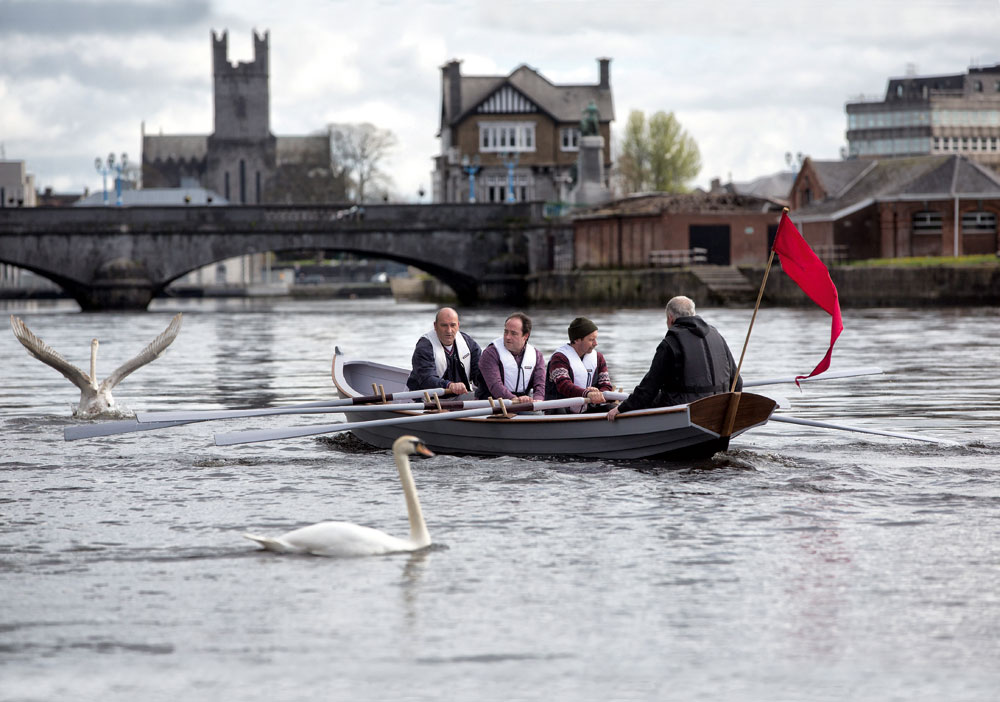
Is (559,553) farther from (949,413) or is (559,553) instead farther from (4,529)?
(949,413)

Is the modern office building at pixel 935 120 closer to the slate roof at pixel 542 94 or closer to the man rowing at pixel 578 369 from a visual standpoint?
the slate roof at pixel 542 94

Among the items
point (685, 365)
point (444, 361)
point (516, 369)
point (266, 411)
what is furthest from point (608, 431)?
point (266, 411)

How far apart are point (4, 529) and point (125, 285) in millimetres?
56836

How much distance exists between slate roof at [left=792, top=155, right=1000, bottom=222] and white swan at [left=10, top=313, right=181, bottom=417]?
165ft

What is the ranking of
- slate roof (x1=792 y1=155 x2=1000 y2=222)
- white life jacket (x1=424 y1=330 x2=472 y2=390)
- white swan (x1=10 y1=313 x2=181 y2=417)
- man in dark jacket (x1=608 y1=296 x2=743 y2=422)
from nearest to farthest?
man in dark jacket (x1=608 y1=296 x2=743 y2=422)
white life jacket (x1=424 y1=330 x2=472 y2=390)
white swan (x1=10 y1=313 x2=181 y2=417)
slate roof (x1=792 y1=155 x2=1000 y2=222)

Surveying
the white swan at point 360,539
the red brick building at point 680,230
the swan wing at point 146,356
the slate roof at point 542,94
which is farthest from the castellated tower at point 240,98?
the white swan at point 360,539

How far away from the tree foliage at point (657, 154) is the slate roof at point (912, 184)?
36652 millimetres

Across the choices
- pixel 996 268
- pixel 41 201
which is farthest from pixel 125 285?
pixel 41 201

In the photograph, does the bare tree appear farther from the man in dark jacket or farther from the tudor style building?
the man in dark jacket

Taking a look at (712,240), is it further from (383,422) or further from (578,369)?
(383,422)

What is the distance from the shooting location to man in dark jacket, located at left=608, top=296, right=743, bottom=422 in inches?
468

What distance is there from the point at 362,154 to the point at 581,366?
105 meters

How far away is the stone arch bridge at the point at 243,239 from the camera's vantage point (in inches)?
2562

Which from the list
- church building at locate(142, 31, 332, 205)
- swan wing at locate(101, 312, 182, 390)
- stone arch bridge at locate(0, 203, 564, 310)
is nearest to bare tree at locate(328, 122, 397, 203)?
church building at locate(142, 31, 332, 205)
